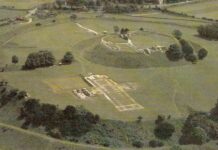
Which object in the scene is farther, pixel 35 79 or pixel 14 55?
pixel 14 55

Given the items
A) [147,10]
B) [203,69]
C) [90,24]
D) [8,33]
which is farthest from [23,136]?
[147,10]

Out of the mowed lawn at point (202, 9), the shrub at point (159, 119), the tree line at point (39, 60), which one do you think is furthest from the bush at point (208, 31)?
the shrub at point (159, 119)

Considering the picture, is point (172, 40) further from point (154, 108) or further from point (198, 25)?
point (154, 108)

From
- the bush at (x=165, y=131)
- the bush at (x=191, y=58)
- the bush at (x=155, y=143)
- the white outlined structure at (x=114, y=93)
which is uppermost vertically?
the bush at (x=191, y=58)

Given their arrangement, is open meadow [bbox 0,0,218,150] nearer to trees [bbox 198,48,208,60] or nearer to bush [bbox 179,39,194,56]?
trees [bbox 198,48,208,60]

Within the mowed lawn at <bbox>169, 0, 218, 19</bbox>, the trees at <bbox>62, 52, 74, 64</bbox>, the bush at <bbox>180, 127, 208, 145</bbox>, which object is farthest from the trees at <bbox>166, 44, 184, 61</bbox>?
the mowed lawn at <bbox>169, 0, 218, 19</bbox>

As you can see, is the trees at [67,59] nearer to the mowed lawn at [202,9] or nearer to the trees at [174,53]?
the trees at [174,53]
